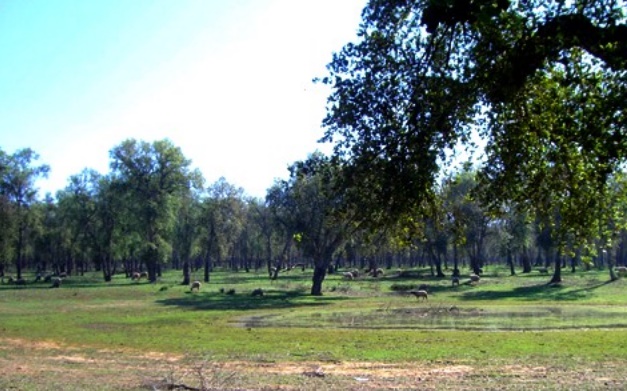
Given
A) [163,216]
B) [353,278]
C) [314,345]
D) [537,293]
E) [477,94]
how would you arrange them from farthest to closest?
[353,278]
[163,216]
[537,293]
[314,345]
[477,94]

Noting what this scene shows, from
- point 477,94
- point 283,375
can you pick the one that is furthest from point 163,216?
point 477,94

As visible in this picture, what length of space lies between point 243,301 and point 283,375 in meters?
31.3

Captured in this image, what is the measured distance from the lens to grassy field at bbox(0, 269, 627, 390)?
47.9ft

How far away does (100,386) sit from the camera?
13852 millimetres

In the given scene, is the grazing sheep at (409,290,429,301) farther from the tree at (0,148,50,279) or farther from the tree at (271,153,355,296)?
the tree at (0,148,50,279)

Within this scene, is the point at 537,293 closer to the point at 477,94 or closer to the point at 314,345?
the point at 314,345

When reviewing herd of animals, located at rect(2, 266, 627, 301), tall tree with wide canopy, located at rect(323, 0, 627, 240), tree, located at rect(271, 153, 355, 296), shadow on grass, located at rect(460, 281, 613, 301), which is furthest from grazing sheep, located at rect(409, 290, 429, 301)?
tall tree with wide canopy, located at rect(323, 0, 627, 240)

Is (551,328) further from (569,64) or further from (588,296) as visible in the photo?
(588,296)

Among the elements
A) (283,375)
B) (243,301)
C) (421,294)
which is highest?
(283,375)

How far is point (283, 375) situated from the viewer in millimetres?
15586

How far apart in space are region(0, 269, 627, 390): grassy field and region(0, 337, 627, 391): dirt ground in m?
0.04

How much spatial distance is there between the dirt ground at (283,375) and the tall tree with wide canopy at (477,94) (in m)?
4.77

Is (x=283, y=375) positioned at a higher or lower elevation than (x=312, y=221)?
Result: lower

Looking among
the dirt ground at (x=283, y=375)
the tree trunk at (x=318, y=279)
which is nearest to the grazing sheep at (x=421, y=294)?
the tree trunk at (x=318, y=279)
